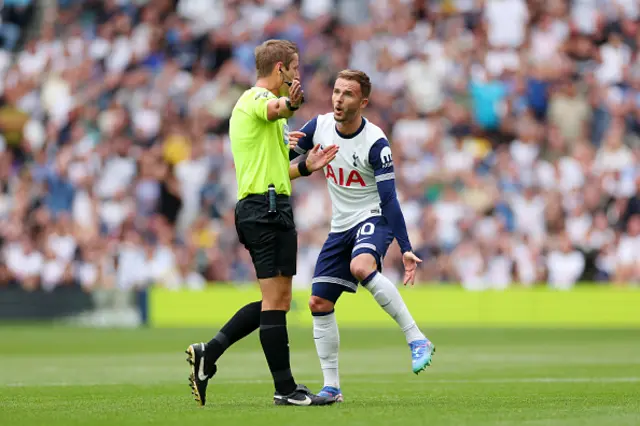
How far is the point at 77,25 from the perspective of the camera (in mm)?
27672

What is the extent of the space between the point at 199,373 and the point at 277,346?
0.57 metres

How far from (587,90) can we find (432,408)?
16573mm

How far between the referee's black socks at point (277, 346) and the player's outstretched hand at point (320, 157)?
110 cm

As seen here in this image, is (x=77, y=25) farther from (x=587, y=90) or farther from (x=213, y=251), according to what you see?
(x=587, y=90)

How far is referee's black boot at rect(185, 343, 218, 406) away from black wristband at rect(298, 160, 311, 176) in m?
1.49

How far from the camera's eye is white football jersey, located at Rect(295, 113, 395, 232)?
947 cm

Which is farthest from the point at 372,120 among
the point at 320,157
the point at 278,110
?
the point at 278,110

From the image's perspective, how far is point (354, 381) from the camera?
1170cm

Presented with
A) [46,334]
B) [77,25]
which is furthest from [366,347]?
[77,25]

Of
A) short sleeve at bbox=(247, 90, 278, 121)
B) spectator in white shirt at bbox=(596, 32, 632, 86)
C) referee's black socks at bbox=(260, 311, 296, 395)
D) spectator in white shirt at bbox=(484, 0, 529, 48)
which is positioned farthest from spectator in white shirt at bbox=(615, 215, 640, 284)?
short sleeve at bbox=(247, 90, 278, 121)

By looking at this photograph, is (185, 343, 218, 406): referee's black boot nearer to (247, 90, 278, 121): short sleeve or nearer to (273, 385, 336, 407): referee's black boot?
(273, 385, 336, 407): referee's black boot

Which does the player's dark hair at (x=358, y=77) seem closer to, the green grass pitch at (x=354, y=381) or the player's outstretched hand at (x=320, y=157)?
the player's outstretched hand at (x=320, y=157)

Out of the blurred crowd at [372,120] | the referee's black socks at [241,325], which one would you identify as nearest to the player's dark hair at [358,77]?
the referee's black socks at [241,325]

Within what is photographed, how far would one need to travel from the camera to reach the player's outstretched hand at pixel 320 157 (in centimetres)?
918
